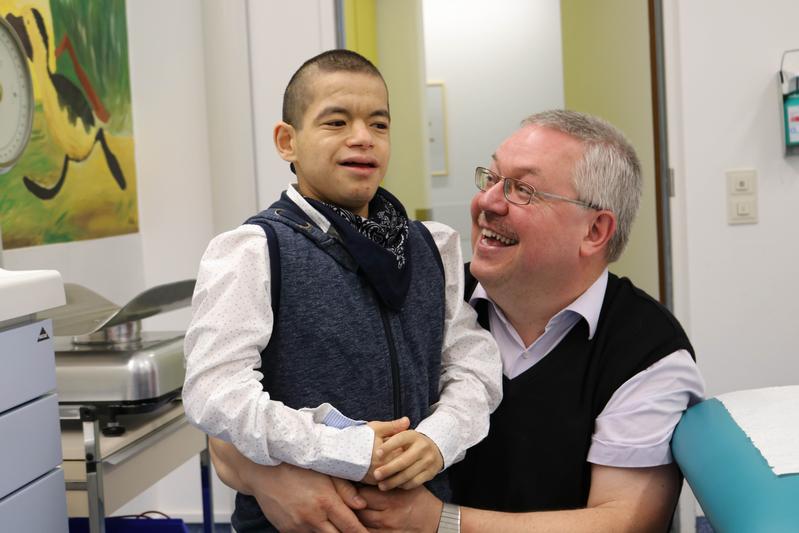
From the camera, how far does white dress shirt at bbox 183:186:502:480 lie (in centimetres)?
109

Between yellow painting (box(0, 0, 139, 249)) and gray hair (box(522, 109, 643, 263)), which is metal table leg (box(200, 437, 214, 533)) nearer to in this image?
yellow painting (box(0, 0, 139, 249))

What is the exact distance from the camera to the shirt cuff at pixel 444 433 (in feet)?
3.93

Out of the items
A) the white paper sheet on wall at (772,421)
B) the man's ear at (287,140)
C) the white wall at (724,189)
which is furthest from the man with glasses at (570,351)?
the white wall at (724,189)

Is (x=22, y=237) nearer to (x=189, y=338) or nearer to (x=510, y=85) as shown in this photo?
(x=189, y=338)

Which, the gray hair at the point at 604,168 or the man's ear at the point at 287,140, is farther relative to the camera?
the gray hair at the point at 604,168

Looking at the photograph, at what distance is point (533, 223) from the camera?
1.48 meters

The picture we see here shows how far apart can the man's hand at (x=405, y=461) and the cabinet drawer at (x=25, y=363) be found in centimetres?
53

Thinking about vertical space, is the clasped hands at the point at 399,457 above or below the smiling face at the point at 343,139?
below

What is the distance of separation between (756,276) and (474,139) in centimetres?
292

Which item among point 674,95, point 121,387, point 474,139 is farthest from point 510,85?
point 121,387

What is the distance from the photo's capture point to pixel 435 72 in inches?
220

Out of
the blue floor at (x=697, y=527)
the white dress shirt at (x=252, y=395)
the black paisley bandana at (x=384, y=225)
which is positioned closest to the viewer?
the white dress shirt at (x=252, y=395)

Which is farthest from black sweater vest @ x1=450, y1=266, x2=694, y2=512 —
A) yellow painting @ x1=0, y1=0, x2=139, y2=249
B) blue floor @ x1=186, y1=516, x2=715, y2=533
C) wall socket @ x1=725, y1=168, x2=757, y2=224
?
blue floor @ x1=186, y1=516, x2=715, y2=533

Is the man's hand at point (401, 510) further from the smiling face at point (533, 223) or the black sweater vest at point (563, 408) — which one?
the smiling face at point (533, 223)
